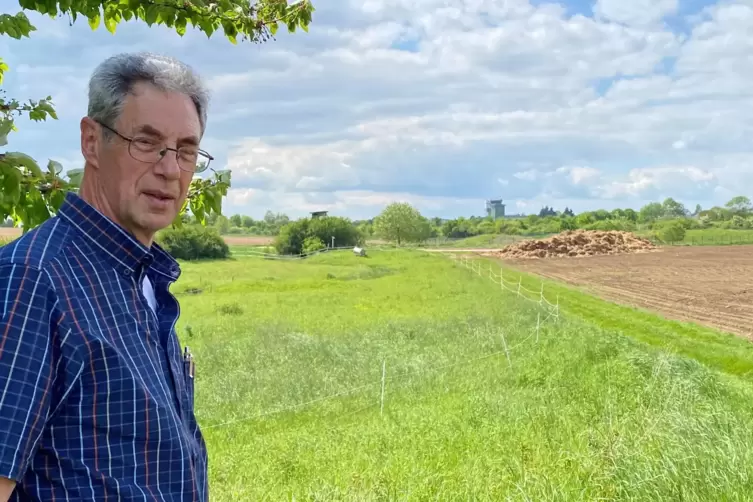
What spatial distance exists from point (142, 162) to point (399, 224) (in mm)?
103260

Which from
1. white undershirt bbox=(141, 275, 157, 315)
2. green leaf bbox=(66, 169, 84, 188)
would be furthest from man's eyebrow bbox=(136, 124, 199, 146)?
green leaf bbox=(66, 169, 84, 188)

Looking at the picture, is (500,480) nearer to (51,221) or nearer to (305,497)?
(305,497)

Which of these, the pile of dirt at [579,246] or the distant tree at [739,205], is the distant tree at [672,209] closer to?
the distant tree at [739,205]

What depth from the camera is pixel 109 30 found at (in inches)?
141

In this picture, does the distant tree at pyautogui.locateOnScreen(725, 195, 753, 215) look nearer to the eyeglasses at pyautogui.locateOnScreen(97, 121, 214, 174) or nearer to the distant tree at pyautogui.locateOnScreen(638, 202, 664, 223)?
the distant tree at pyautogui.locateOnScreen(638, 202, 664, 223)

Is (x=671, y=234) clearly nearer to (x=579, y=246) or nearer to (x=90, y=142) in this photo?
(x=579, y=246)

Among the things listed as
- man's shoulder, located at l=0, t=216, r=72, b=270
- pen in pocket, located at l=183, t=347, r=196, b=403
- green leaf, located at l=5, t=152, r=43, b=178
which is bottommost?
pen in pocket, located at l=183, t=347, r=196, b=403

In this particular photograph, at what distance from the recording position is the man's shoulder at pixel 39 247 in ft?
4.67

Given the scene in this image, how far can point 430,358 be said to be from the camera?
511 inches

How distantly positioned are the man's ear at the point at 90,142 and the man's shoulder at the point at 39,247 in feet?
0.65

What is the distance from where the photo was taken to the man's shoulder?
142 cm

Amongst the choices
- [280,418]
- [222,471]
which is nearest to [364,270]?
[280,418]

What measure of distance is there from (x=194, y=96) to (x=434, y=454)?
5.62m

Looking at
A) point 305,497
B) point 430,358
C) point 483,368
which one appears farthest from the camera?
point 430,358
